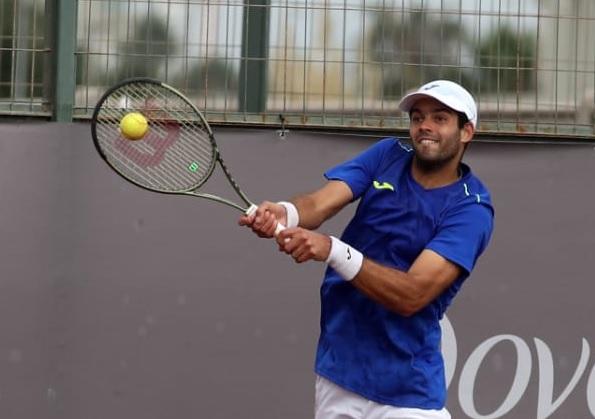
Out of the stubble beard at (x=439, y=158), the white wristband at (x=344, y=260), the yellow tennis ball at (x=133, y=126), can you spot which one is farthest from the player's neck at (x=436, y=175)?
the yellow tennis ball at (x=133, y=126)

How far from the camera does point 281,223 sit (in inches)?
181

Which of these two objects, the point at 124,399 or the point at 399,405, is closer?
the point at 399,405

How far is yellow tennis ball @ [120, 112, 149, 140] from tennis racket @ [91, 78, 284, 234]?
0.11m

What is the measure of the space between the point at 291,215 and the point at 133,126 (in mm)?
633

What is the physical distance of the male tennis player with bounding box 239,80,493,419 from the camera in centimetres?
462

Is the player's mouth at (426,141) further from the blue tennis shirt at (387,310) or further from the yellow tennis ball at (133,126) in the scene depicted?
the yellow tennis ball at (133,126)

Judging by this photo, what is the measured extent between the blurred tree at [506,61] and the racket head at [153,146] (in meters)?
1.80

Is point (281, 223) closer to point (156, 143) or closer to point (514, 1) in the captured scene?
point (156, 143)

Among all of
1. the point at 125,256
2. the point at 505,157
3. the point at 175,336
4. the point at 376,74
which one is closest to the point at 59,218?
the point at 125,256

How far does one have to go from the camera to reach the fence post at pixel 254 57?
21.5ft

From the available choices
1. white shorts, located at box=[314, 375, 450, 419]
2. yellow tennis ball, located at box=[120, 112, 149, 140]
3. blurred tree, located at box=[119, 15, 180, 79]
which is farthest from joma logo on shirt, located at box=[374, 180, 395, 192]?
blurred tree, located at box=[119, 15, 180, 79]

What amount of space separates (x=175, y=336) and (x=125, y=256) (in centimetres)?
44

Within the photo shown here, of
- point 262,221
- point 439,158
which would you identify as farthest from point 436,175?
point 262,221

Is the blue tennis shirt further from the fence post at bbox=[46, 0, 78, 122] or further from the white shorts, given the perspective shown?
the fence post at bbox=[46, 0, 78, 122]
